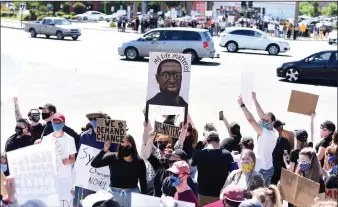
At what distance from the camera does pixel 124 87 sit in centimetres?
1870

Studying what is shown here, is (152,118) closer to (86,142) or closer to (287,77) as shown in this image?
(86,142)

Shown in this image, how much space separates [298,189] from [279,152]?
1.31 meters

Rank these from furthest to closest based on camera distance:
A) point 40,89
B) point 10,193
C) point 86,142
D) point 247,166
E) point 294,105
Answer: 1. point 40,89
2. point 294,105
3. point 86,142
4. point 247,166
5. point 10,193

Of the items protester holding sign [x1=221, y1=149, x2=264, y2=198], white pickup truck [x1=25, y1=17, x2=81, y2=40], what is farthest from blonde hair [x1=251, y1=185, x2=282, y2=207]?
white pickup truck [x1=25, y1=17, x2=81, y2=40]

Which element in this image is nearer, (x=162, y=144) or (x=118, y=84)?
(x=162, y=144)

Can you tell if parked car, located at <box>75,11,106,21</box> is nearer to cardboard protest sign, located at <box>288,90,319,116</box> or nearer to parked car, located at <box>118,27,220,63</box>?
parked car, located at <box>118,27,220,63</box>

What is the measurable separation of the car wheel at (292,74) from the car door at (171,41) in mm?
5508

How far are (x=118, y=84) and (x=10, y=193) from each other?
14.9 metres

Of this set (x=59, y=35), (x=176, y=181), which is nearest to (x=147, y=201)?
(x=176, y=181)

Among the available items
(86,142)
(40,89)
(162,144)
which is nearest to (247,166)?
(162,144)

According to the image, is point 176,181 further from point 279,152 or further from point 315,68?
point 315,68

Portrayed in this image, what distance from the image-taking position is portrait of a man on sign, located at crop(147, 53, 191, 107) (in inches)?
285

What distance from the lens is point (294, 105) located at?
27.2 feet

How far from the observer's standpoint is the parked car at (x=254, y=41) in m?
30.5
